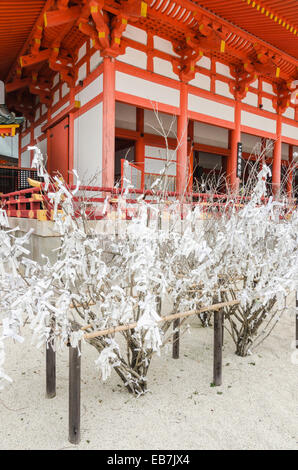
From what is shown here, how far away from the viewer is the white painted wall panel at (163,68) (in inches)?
286

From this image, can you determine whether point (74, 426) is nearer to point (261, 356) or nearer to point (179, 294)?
point (179, 294)

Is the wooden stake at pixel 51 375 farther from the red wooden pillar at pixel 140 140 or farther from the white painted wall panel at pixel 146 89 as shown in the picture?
the red wooden pillar at pixel 140 140

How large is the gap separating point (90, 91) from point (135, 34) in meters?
1.54

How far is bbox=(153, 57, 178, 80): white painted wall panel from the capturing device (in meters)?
7.27

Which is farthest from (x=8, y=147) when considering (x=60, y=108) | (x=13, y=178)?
(x=60, y=108)

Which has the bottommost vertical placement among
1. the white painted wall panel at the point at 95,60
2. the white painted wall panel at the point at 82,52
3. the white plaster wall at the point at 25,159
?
the white plaster wall at the point at 25,159

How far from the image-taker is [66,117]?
322 inches

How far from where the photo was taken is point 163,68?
7.39m

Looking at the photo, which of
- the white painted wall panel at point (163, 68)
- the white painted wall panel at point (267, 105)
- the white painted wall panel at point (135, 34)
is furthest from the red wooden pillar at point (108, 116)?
the white painted wall panel at point (267, 105)

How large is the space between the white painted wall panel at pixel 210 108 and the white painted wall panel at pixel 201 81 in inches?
11.8

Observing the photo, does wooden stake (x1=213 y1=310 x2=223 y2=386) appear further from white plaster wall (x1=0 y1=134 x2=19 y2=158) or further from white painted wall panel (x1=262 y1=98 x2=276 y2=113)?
white plaster wall (x1=0 y1=134 x2=19 y2=158)

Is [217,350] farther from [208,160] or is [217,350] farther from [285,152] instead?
[285,152]

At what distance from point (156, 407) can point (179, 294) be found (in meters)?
0.80

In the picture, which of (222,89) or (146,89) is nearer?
(146,89)
